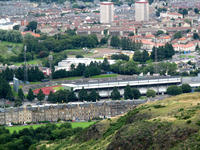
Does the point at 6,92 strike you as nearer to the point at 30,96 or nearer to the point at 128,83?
the point at 30,96

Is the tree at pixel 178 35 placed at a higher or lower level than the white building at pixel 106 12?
lower

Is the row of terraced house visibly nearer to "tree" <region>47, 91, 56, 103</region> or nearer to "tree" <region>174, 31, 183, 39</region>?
"tree" <region>47, 91, 56, 103</region>

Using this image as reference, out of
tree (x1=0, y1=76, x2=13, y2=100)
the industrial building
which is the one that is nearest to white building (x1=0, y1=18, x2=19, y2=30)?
the industrial building

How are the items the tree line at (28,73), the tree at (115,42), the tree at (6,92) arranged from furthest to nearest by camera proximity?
the tree at (115,42), the tree line at (28,73), the tree at (6,92)

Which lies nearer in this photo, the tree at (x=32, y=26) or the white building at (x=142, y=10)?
the tree at (x=32, y=26)

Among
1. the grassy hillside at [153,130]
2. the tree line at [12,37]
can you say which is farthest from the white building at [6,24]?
the grassy hillside at [153,130]

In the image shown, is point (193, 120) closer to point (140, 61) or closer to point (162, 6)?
point (140, 61)

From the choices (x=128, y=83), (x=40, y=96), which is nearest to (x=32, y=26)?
(x=128, y=83)

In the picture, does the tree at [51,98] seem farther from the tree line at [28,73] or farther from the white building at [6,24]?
the white building at [6,24]
